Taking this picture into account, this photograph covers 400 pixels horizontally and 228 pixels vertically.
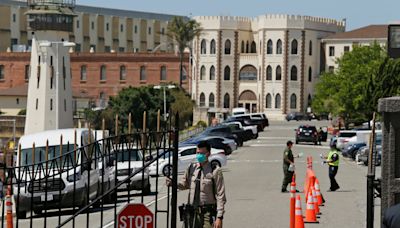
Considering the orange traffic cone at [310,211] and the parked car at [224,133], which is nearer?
the orange traffic cone at [310,211]

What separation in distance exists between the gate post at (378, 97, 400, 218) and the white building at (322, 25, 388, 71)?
4849 inches

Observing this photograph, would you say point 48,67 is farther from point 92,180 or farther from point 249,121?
point 92,180

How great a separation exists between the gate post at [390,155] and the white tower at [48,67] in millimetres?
68183

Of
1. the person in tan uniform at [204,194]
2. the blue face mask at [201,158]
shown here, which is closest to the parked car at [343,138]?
the person in tan uniform at [204,194]

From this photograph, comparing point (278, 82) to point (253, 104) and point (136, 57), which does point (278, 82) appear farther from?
point (136, 57)

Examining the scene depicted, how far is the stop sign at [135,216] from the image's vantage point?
10363 millimetres

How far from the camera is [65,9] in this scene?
80.0m

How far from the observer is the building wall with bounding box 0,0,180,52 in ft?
477

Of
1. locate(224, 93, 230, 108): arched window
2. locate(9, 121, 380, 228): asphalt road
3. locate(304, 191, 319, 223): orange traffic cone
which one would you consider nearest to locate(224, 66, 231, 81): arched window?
locate(224, 93, 230, 108): arched window

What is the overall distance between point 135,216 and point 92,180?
37.6ft

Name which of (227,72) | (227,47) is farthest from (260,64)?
(227,47)

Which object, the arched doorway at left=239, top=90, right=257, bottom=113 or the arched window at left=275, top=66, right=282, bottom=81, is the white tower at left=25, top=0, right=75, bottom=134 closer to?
the arched window at left=275, top=66, right=282, bottom=81

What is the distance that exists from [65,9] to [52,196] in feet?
201

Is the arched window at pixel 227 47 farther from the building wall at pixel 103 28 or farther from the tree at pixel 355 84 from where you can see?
the tree at pixel 355 84
